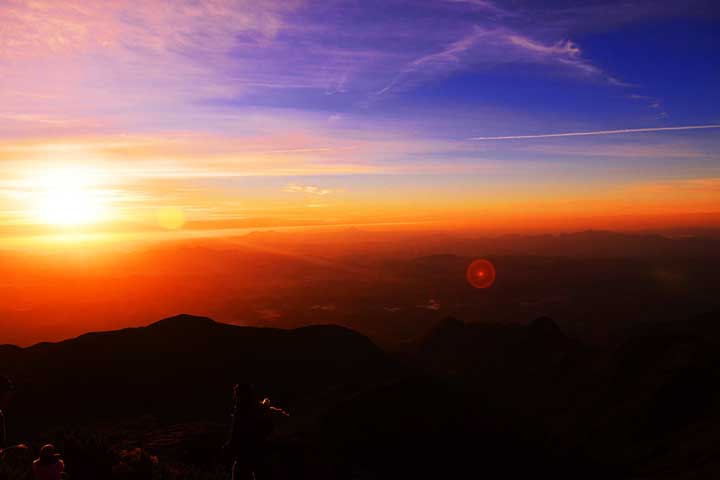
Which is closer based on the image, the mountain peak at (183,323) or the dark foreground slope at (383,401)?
the dark foreground slope at (383,401)

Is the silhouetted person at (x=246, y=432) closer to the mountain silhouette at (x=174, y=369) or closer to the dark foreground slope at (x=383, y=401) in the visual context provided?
the dark foreground slope at (x=383, y=401)

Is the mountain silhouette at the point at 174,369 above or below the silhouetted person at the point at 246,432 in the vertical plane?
below

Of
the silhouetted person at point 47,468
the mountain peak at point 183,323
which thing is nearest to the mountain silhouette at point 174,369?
the mountain peak at point 183,323

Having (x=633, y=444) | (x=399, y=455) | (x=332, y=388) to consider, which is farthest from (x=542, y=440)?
(x=332, y=388)

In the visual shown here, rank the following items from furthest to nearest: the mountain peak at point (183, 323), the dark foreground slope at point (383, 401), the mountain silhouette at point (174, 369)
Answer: the mountain peak at point (183, 323) → the mountain silhouette at point (174, 369) → the dark foreground slope at point (383, 401)

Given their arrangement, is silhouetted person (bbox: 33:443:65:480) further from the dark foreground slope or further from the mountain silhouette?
the mountain silhouette

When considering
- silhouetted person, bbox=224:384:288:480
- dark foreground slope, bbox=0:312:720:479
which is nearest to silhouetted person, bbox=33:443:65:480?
silhouetted person, bbox=224:384:288:480

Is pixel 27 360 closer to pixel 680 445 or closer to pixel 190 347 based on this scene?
pixel 190 347

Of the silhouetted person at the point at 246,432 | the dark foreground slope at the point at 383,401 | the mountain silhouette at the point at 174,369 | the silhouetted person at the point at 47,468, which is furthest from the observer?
the mountain silhouette at the point at 174,369

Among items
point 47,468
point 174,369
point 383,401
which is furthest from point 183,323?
point 47,468

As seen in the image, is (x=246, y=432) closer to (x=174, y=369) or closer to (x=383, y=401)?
(x=383, y=401)

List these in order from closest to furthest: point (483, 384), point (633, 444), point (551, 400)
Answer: point (633, 444) → point (551, 400) → point (483, 384)
